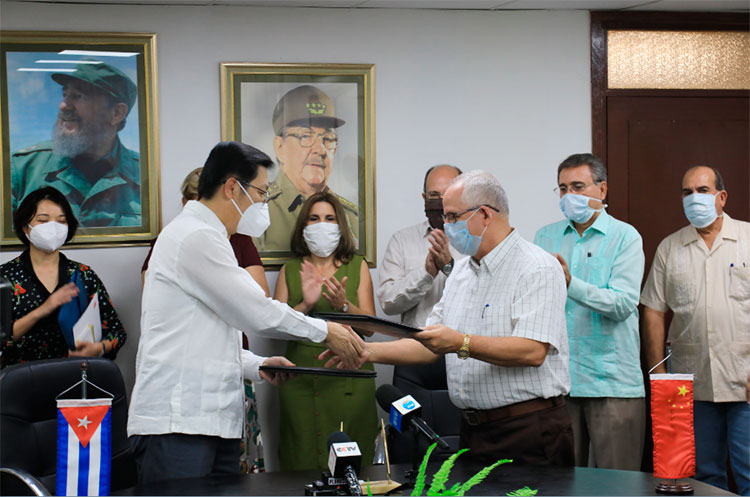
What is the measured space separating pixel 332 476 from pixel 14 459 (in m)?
1.17

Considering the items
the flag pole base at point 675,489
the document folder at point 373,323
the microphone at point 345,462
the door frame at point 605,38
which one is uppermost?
the door frame at point 605,38

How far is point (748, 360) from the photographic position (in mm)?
3957

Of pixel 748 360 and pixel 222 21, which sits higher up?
pixel 222 21

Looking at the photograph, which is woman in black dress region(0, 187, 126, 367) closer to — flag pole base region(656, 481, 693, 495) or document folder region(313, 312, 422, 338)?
document folder region(313, 312, 422, 338)

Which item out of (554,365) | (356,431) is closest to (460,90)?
(356,431)

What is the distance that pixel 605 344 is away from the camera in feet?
12.5

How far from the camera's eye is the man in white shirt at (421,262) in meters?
3.97

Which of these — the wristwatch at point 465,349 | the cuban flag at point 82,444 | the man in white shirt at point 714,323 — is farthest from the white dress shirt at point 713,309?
the cuban flag at point 82,444

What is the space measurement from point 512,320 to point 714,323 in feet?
5.31

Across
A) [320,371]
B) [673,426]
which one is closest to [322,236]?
[320,371]

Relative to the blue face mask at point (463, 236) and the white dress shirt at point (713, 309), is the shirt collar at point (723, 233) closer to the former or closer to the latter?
the white dress shirt at point (713, 309)

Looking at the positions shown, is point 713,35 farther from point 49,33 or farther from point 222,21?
point 49,33

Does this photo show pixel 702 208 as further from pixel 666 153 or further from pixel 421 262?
pixel 421 262

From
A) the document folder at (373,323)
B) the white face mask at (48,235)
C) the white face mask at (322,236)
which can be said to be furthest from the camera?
the white face mask at (322,236)
